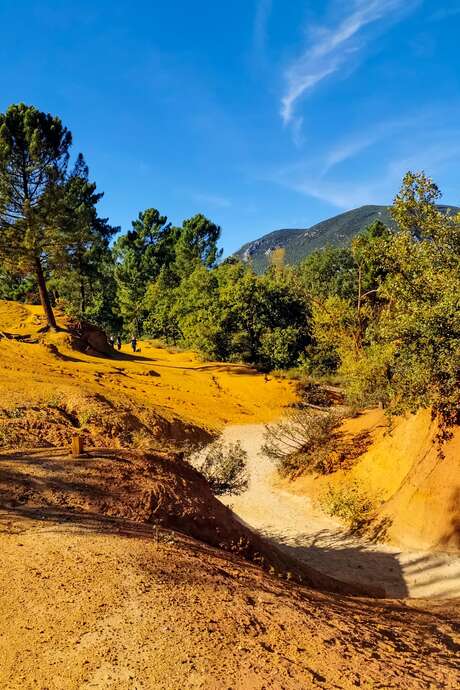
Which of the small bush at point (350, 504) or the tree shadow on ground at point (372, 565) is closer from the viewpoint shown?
the tree shadow on ground at point (372, 565)

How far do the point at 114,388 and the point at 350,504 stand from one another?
14647mm

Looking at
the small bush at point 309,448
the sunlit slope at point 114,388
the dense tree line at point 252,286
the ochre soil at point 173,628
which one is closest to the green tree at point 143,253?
the dense tree line at point 252,286

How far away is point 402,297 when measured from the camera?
42.0 ft

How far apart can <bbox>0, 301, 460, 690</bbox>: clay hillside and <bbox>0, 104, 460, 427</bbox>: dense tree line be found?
3.48m

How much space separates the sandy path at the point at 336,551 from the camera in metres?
11.1

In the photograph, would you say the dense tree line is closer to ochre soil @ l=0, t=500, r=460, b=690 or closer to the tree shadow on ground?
the tree shadow on ground

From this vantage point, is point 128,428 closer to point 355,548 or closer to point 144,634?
point 355,548

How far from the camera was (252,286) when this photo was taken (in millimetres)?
35531

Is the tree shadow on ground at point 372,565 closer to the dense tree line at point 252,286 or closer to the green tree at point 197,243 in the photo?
the dense tree line at point 252,286

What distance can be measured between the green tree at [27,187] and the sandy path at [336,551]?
20583 mm

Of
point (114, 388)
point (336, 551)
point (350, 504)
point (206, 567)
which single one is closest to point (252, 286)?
point (114, 388)

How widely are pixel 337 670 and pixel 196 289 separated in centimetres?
3583

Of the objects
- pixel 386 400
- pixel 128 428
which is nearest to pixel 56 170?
pixel 128 428

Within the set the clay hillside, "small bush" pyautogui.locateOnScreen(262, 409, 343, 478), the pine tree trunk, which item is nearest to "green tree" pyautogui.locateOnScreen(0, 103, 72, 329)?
the pine tree trunk
